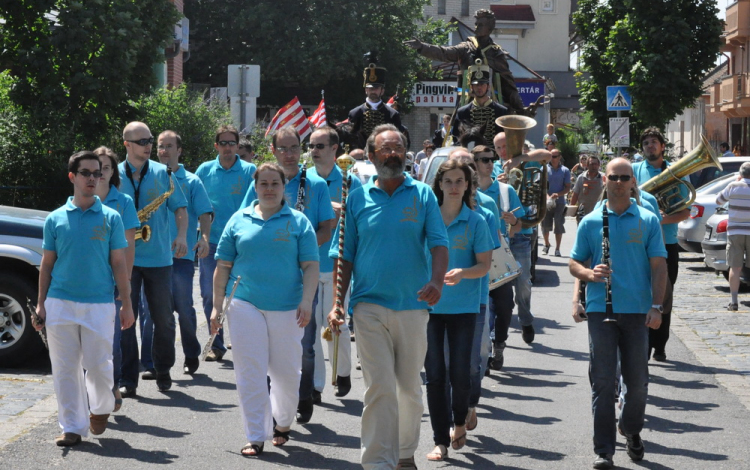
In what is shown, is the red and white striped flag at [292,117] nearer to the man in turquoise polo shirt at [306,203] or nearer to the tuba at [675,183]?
the tuba at [675,183]

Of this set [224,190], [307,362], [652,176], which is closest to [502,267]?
[307,362]

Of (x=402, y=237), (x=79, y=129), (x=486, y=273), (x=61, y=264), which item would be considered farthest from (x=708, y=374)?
(x=79, y=129)

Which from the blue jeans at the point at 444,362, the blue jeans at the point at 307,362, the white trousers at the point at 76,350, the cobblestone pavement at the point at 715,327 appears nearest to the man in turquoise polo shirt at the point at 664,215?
the cobblestone pavement at the point at 715,327

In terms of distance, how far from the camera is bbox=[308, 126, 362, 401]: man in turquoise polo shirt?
861cm

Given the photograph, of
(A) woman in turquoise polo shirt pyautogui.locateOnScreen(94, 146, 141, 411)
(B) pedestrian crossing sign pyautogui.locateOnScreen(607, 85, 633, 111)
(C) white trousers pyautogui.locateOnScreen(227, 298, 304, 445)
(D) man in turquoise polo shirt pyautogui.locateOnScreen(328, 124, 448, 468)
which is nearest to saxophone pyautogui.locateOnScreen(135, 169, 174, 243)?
(A) woman in turquoise polo shirt pyautogui.locateOnScreen(94, 146, 141, 411)

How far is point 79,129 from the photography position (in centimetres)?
1798

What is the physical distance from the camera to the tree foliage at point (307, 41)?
52000mm

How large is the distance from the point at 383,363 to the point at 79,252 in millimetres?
2104

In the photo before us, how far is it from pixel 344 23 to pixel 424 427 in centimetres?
4561

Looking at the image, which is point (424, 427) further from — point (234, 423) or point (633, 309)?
point (633, 309)

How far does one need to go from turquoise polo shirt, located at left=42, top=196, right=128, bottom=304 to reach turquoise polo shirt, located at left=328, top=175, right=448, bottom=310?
1.72m

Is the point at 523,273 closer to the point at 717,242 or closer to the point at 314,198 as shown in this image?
the point at 314,198

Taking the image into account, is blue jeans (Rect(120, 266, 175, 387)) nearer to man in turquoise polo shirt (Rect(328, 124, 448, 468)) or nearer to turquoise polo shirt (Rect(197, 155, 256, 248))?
turquoise polo shirt (Rect(197, 155, 256, 248))

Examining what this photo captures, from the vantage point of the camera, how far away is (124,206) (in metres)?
8.09
